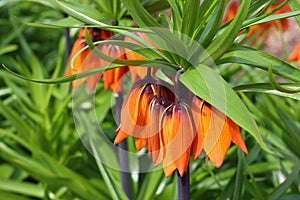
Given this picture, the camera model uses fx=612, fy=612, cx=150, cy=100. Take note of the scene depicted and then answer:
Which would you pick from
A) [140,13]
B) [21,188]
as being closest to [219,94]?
[140,13]

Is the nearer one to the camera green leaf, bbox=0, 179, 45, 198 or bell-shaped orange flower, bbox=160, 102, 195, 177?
bell-shaped orange flower, bbox=160, 102, 195, 177

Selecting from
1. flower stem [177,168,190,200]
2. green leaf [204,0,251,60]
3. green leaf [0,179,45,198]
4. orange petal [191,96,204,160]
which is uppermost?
green leaf [204,0,251,60]

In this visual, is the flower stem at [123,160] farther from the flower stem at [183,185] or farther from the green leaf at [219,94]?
the green leaf at [219,94]

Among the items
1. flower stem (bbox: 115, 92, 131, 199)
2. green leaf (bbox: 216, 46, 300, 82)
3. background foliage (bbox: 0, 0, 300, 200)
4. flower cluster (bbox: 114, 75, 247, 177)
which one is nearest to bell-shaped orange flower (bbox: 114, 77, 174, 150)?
Result: flower cluster (bbox: 114, 75, 247, 177)

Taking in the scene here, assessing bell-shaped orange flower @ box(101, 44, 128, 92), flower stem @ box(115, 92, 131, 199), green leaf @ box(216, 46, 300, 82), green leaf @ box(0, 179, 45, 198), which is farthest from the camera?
green leaf @ box(0, 179, 45, 198)

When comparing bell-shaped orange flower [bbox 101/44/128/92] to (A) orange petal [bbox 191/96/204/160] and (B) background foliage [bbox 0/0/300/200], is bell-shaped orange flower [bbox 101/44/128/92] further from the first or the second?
(A) orange petal [bbox 191/96/204/160]

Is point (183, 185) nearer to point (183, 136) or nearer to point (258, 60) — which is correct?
point (183, 136)

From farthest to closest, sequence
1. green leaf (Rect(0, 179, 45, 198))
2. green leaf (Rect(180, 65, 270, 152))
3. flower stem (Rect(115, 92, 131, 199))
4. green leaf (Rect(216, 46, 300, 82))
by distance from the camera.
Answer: green leaf (Rect(0, 179, 45, 198)), flower stem (Rect(115, 92, 131, 199)), green leaf (Rect(216, 46, 300, 82)), green leaf (Rect(180, 65, 270, 152))

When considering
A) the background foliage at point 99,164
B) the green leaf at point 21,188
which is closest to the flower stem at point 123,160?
the background foliage at point 99,164
